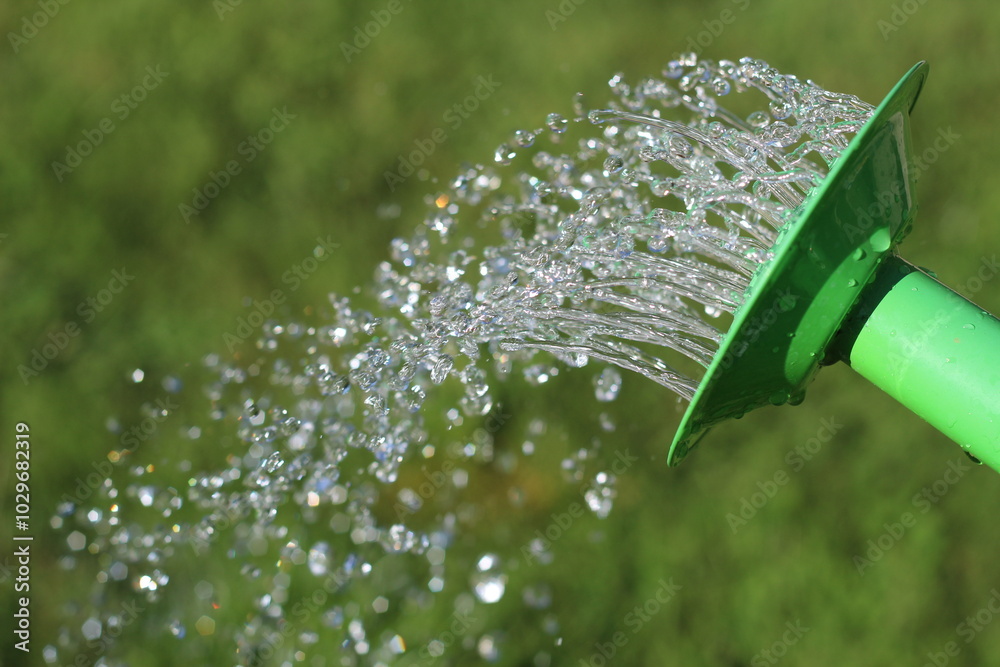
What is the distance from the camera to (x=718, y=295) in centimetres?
192

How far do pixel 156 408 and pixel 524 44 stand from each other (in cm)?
192

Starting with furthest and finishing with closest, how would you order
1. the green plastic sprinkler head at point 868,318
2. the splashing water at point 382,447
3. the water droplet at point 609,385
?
1. the water droplet at point 609,385
2. the splashing water at point 382,447
3. the green plastic sprinkler head at point 868,318

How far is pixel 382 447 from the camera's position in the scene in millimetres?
2934

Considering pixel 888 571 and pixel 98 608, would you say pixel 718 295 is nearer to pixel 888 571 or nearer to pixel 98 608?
pixel 888 571

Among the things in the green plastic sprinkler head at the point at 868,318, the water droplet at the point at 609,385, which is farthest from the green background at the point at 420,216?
the green plastic sprinkler head at the point at 868,318

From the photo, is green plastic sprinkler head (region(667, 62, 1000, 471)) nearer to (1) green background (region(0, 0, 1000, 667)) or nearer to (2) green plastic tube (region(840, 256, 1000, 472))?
(2) green plastic tube (region(840, 256, 1000, 472))

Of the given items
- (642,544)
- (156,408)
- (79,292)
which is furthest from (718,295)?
(79,292)

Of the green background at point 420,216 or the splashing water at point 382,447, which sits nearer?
the splashing water at point 382,447

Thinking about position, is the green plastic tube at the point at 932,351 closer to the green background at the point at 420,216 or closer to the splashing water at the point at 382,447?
the splashing water at the point at 382,447

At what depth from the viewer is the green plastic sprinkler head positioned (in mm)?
1335

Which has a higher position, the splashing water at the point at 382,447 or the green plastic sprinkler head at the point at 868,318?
the green plastic sprinkler head at the point at 868,318

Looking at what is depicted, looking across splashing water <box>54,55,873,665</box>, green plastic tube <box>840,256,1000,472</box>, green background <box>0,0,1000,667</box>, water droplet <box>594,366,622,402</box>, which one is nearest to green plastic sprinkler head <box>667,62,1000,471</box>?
green plastic tube <box>840,256,1000,472</box>

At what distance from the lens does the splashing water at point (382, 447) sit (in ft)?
8.46

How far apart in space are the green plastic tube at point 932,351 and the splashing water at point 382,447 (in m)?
0.78
